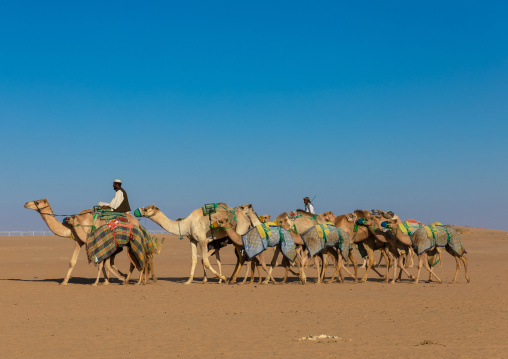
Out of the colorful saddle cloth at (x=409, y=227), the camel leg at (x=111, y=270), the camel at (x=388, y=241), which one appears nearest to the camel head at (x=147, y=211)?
the camel leg at (x=111, y=270)

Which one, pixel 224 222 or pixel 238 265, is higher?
pixel 224 222

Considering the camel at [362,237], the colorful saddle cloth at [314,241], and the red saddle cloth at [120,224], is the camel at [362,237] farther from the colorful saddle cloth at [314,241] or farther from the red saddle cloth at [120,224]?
the red saddle cloth at [120,224]

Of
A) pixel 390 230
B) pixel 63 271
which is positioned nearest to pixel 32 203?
pixel 63 271

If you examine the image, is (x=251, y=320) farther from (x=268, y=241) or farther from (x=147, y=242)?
(x=147, y=242)

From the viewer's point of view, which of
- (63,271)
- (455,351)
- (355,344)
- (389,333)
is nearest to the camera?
(455,351)

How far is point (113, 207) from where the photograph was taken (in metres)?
17.6

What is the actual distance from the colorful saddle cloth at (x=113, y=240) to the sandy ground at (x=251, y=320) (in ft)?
2.90

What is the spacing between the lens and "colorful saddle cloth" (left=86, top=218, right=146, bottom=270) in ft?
54.9

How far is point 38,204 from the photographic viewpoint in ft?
58.6

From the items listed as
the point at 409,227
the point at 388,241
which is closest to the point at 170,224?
the point at 388,241

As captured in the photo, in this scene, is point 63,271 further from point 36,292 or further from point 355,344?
point 355,344

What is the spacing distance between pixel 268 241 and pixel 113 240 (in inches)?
157

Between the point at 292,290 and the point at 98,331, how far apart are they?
22.5ft

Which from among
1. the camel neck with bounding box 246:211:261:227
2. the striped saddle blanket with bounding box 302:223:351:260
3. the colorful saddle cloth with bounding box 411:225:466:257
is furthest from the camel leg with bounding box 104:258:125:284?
the colorful saddle cloth with bounding box 411:225:466:257
